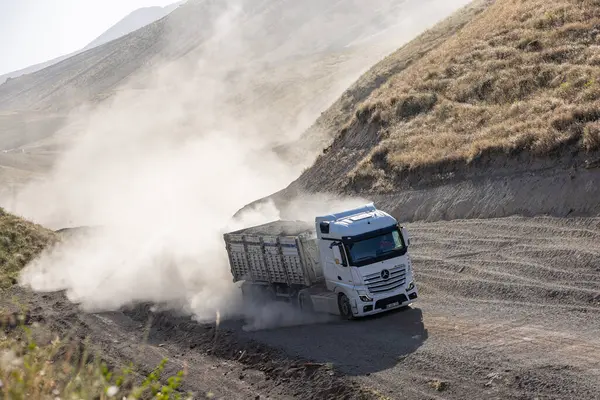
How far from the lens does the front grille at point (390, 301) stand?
1916cm

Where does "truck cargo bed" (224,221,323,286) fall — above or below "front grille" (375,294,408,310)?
above

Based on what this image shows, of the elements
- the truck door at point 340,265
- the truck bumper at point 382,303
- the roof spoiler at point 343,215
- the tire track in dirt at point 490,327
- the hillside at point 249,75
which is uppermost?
the hillside at point 249,75

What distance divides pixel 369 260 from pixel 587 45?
21.7 metres

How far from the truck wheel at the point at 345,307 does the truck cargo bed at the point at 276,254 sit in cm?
146

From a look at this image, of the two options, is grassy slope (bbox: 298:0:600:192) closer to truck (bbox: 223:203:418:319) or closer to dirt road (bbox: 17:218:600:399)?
dirt road (bbox: 17:218:600:399)

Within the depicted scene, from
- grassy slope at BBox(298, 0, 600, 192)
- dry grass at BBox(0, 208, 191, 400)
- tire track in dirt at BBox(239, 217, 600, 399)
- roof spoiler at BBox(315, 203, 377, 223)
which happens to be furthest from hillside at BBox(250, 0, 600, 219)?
dry grass at BBox(0, 208, 191, 400)

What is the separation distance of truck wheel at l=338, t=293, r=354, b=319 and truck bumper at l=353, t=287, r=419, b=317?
1.10ft

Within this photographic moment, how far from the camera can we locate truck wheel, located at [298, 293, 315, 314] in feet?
68.5

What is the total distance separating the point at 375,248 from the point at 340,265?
3.44 feet

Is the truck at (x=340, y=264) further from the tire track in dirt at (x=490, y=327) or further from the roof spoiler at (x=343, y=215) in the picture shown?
the tire track in dirt at (x=490, y=327)

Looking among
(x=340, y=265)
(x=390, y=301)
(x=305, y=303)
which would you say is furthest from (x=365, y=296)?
(x=305, y=303)

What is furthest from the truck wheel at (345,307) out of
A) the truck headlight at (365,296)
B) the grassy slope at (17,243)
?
the grassy slope at (17,243)

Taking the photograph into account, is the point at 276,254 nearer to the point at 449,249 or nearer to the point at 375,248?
the point at 375,248

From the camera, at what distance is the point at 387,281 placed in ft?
63.5
